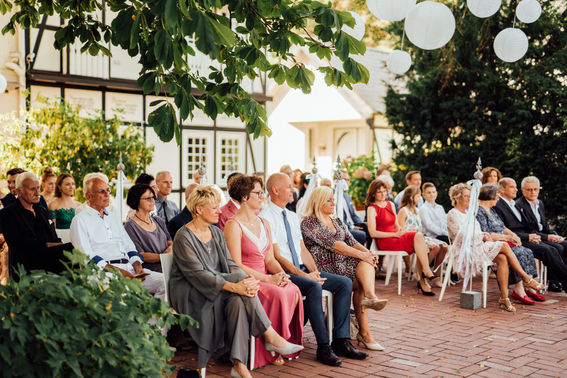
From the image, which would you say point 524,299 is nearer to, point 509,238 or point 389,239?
point 509,238

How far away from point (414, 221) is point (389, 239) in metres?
0.64

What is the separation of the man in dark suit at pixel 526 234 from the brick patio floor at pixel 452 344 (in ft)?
1.75

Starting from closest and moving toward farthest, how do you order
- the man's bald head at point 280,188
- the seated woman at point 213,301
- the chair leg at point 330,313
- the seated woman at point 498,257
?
the seated woman at point 213,301
the chair leg at point 330,313
the man's bald head at point 280,188
the seated woman at point 498,257

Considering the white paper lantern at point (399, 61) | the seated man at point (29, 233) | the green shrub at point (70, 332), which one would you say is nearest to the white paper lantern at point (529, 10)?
the white paper lantern at point (399, 61)

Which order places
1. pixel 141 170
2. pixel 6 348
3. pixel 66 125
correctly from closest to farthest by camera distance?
pixel 6 348
pixel 66 125
pixel 141 170

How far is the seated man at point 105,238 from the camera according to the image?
5.45 meters

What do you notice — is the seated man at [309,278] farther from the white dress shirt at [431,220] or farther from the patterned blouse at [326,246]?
the white dress shirt at [431,220]

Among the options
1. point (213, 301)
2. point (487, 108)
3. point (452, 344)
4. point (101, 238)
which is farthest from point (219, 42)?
point (487, 108)

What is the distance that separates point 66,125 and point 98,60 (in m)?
4.20

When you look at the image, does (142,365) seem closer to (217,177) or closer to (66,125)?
(66,125)

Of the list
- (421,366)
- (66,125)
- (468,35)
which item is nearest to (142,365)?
(421,366)

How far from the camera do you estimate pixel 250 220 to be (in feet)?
18.0

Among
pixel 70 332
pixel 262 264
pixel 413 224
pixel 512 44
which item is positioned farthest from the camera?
pixel 413 224

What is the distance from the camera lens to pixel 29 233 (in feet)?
19.4
